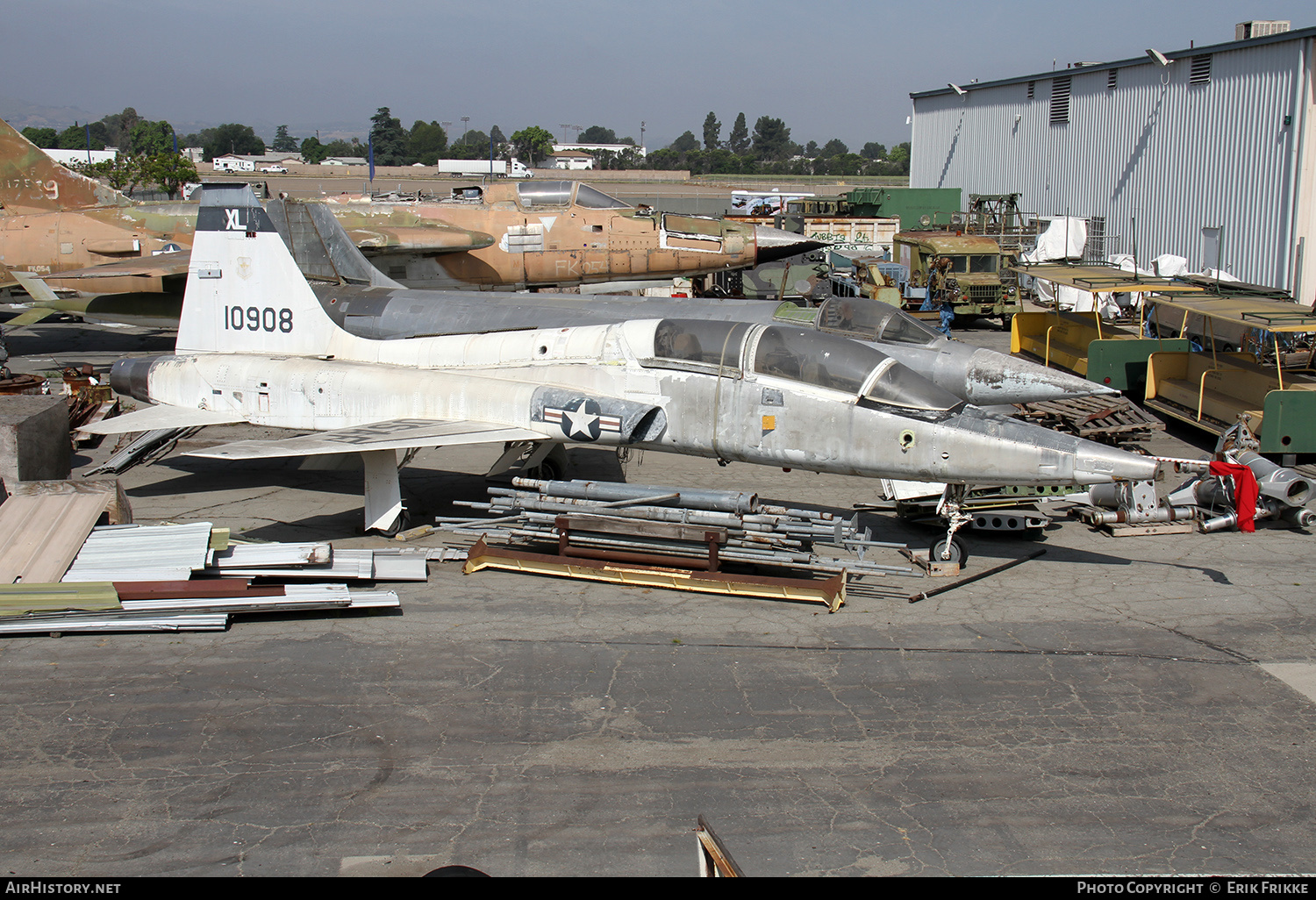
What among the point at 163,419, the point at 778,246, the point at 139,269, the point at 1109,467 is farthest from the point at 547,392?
the point at 139,269

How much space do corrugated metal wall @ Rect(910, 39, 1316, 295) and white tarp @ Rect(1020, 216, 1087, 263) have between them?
1.08 meters

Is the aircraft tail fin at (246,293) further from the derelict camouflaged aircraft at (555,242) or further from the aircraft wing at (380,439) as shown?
the derelict camouflaged aircraft at (555,242)

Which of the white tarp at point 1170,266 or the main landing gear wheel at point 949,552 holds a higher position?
the white tarp at point 1170,266

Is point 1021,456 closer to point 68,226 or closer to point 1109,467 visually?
point 1109,467

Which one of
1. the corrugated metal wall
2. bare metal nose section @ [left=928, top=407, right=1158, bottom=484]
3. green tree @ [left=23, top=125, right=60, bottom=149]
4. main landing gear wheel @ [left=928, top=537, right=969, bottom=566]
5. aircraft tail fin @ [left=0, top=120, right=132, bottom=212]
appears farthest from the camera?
green tree @ [left=23, top=125, right=60, bottom=149]

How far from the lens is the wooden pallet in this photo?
14.4 metres

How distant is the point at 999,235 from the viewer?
31.5 metres

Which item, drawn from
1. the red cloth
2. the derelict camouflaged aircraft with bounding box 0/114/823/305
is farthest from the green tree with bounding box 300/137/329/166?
the red cloth

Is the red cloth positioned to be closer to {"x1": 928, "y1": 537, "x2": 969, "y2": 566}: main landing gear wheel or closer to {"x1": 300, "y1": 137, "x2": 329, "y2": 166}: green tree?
{"x1": 928, "y1": 537, "x2": 969, "y2": 566}: main landing gear wheel

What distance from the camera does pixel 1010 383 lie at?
41.3 feet

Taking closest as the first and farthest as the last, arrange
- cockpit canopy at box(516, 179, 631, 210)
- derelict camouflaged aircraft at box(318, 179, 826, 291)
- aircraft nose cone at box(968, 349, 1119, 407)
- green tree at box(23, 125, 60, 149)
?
aircraft nose cone at box(968, 349, 1119, 407)
derelict camouflaged aircraft at box(318, 179, 826, 291)
cockpit canopy at box(516, 179, 631, 210)
green tree at box(23, 125, 60, 149)

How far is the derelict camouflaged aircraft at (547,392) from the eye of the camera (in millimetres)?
9344

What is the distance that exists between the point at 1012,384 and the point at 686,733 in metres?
7.97

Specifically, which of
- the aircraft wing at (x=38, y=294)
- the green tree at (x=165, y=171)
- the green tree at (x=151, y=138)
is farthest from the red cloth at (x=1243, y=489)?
the green tree at (x=151, y=138)
